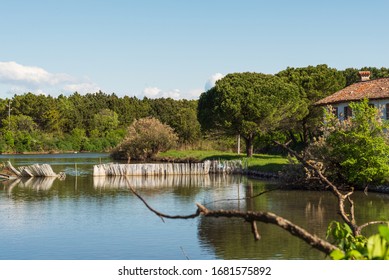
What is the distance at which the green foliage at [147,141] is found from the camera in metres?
56.8

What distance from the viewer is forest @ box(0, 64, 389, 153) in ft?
161

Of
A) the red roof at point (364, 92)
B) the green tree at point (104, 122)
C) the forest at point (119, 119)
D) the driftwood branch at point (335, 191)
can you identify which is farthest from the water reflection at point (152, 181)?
the green tree at point (104, 122)

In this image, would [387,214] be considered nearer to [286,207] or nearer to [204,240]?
[286,207]

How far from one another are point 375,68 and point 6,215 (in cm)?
4914

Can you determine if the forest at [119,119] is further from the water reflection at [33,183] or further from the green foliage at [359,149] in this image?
the green foliage at [359,149]

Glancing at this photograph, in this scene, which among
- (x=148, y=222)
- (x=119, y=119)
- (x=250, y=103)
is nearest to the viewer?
(x=148, y=222)

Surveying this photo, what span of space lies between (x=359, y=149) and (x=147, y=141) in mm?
33015

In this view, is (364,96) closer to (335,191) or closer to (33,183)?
(33,183)

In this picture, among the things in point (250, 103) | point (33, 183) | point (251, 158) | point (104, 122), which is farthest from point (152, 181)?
point (104, 122)

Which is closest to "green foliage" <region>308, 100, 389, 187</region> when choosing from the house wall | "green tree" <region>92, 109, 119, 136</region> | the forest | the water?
the water

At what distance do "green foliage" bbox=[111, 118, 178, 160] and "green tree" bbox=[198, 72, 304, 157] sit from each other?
477 inches

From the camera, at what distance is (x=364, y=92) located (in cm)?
3450

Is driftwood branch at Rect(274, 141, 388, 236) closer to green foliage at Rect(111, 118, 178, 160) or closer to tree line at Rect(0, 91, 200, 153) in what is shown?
green foliage at Rect(111, 118, 178, 160)
